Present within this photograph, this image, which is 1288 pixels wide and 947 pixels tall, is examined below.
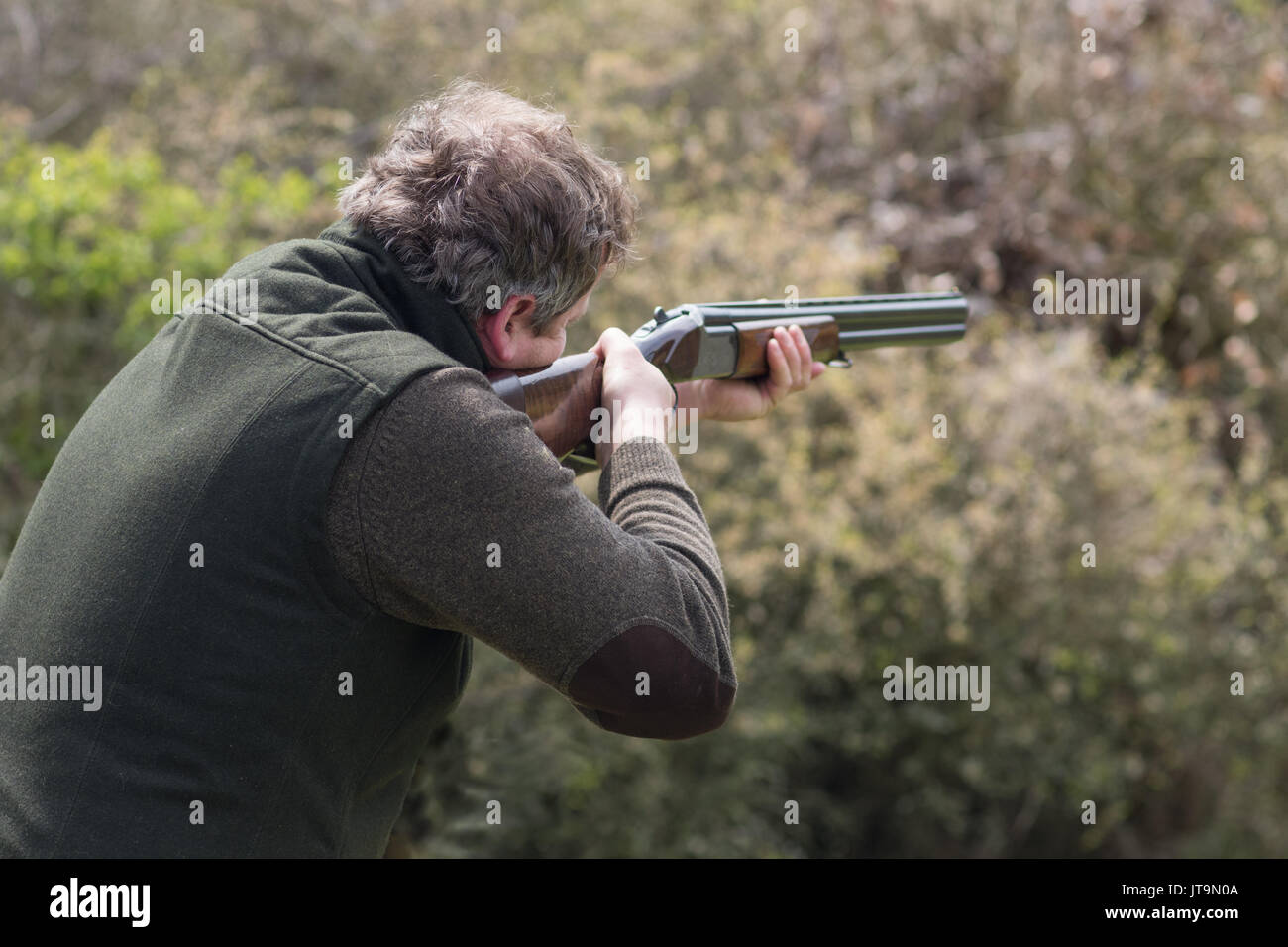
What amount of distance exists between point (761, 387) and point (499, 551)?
1.44m

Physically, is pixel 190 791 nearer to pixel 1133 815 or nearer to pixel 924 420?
pixel 924 420

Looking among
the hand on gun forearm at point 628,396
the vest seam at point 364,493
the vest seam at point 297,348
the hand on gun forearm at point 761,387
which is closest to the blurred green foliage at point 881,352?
the hand on gun forearm at point 761,387

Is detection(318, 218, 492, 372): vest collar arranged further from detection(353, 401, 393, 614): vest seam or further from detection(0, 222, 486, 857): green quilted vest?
detection(353, 401, 393, 614): vest seam

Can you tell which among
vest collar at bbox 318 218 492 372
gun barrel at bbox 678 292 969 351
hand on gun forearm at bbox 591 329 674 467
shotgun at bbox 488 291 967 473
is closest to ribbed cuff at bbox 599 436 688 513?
hand on gun forearm at bbox 591 329 674 467

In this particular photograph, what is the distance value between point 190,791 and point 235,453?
1.64 ft

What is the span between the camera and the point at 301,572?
176cm

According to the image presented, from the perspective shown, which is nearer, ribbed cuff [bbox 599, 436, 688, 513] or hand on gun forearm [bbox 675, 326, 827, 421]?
ribbed cuff [bbox 599, 436, 688, 513]

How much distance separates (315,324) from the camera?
1.82 m

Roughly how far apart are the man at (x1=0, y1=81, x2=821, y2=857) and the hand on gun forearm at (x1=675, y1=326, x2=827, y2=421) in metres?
1.04

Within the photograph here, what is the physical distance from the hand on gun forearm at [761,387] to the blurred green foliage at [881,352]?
1524 millimetres

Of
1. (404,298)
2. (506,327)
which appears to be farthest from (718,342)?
(404,298)

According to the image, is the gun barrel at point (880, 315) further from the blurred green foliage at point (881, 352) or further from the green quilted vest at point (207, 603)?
the blurred green foliage at point (881, 352)

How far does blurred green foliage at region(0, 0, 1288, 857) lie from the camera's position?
4680mm
